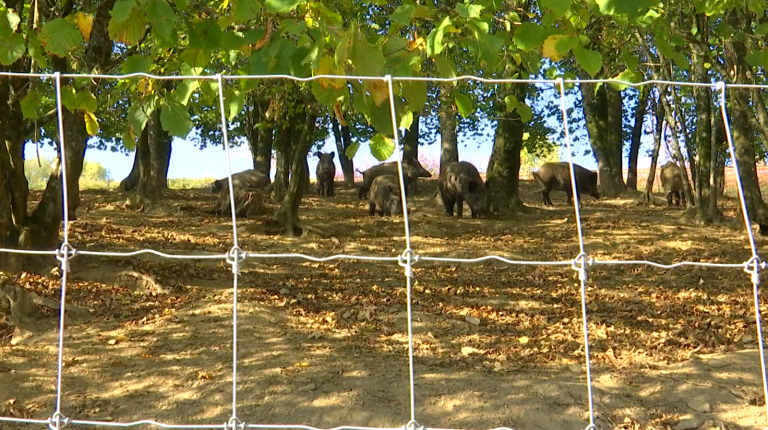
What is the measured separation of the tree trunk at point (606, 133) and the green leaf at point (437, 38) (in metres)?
16.7

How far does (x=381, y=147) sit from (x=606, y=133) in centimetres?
1793

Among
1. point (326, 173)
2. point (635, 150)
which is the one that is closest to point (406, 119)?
point (326, 173)

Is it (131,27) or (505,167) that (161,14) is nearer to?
(131,27)

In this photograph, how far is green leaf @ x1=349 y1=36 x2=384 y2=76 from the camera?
9.98 ft

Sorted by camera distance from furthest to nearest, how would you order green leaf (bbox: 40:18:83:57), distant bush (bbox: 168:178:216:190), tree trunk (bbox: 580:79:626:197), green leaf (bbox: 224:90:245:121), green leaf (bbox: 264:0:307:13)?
distant bush (bbox: 168:178:216:190) → tree trunk (bbox: 580:79:626:197) → green leaf (bbox: 224:90:245:121) → green leaf (bbox: 40:18:83:57) → green leaf (bbox: 264:0:307:13)

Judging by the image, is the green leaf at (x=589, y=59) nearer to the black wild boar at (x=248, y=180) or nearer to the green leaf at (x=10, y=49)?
the green leaf at (x=10, y=49)

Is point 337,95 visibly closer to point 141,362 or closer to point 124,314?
point 141,362

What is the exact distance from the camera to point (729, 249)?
10.3 meters

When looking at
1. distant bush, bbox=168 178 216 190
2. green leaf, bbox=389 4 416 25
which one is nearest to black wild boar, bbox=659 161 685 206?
distant bush, bbox=168 178 216 190

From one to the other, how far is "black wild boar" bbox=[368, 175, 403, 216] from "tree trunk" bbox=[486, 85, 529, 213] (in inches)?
88.4

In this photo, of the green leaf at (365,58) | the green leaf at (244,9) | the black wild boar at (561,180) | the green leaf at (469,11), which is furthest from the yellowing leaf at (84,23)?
the black wild boar at (561,180)

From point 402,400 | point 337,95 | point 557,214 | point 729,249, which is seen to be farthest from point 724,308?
point 557,214

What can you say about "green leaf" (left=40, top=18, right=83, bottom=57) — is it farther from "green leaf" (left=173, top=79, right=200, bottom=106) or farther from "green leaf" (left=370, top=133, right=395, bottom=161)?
"green leaf" (left=370, top=133, right=395, bottom=161)

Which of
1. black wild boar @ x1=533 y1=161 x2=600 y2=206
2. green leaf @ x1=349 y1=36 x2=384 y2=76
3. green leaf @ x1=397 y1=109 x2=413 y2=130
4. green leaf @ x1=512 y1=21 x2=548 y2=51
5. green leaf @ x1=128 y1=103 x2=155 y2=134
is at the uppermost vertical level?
green leaf @ x1=512 y1=21 x2=548 y2=51
